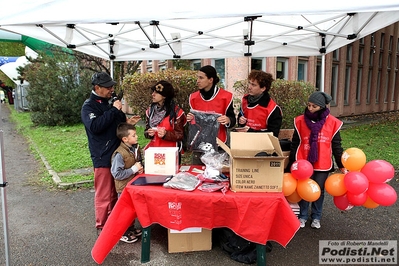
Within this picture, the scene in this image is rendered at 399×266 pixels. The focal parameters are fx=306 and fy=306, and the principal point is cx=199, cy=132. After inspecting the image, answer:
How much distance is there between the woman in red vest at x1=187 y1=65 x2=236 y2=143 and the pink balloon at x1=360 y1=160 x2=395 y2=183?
1479 mm

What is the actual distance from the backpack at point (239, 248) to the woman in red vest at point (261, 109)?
1.19 meters

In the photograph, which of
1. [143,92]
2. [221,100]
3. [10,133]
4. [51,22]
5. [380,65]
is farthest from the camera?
[380,65]

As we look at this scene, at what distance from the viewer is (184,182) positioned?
2.76 metres

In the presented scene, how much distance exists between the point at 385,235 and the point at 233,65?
26.0 ft

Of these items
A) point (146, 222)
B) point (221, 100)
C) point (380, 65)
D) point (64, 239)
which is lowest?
point (64, 239)

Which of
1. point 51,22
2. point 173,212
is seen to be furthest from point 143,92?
point 173,212

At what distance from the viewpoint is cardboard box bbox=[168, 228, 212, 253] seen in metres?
3.15

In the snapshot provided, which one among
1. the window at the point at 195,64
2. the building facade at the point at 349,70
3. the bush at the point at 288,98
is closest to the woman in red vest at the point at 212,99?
the bush at the point at 288,98

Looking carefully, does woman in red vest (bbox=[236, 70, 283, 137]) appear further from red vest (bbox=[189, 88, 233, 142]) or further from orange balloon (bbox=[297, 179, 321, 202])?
orange balloon (bbox=[297, 179, 321, 202])

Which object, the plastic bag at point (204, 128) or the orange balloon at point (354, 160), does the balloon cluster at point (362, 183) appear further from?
the plastic bag at point (204, 128)

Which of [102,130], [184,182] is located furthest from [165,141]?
[184,182]

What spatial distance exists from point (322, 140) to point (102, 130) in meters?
2.29

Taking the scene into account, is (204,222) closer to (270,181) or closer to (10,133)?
(270,181)

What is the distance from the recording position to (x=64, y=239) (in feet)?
11.7
